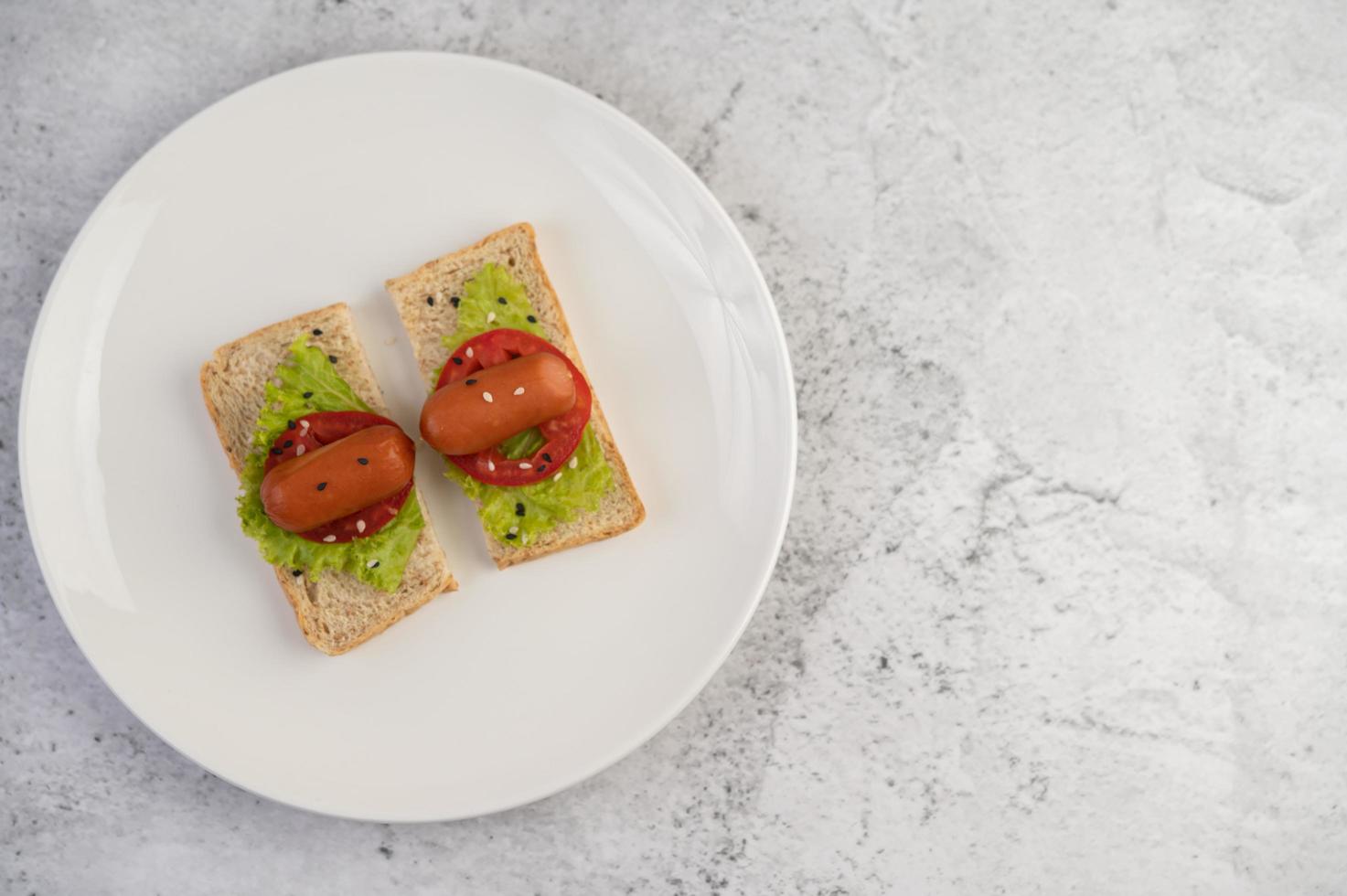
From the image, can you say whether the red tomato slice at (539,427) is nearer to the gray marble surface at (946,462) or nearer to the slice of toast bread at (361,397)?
the slice of toast bread at (361,397)

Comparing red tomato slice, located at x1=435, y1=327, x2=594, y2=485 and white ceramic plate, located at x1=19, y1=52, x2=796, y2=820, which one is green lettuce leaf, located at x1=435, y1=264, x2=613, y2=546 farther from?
white ceramic plate, located at x1=19, y1=52, x2=796, y2=820

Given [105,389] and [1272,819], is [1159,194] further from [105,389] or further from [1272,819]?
[105,389]

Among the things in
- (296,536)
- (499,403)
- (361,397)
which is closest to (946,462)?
(499,403)

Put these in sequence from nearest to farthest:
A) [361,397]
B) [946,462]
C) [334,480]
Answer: [334,480], [361,397], [946,462]

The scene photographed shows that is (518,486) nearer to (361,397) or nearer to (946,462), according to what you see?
(361,397)

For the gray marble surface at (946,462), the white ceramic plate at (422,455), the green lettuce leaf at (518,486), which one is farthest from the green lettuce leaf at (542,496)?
the gray marble surface at (946,462)

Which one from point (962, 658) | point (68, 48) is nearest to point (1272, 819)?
point (962, 658)

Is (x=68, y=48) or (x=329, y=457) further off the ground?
(x=68, y=48)
